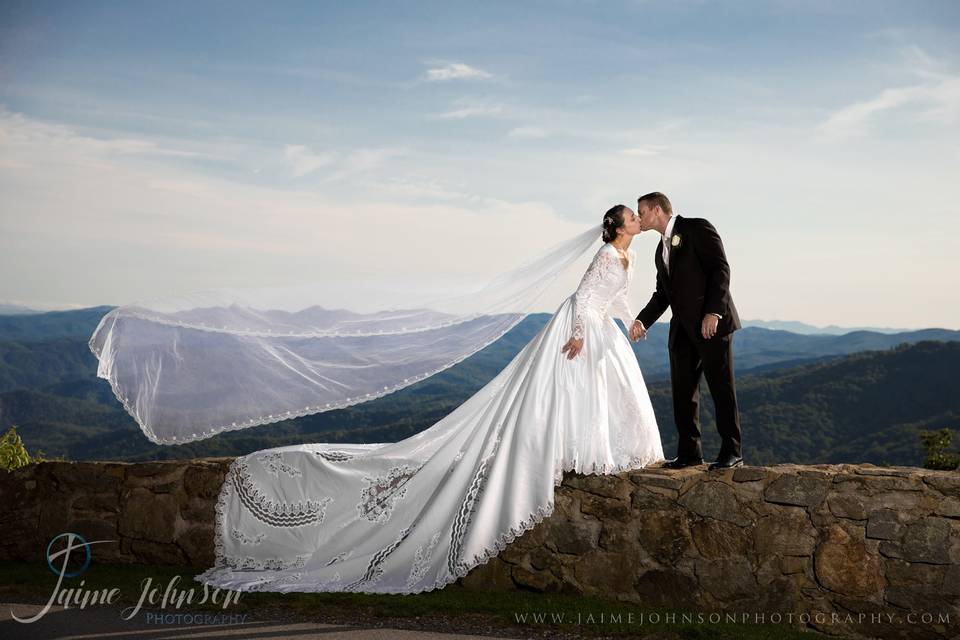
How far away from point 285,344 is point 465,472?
5.83 ft

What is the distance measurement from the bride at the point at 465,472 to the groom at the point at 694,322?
0.21 meters

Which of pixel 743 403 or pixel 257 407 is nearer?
pixel 257 407

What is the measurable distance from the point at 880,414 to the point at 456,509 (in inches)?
2056

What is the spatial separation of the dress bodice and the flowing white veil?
0.32 metres

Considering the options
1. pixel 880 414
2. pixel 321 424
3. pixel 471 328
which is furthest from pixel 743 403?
pixel 471 328

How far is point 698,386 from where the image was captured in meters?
5.95

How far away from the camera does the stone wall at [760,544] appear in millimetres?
5035

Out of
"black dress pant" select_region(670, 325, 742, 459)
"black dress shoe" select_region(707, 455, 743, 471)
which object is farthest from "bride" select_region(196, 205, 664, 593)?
"black dress shoe" select_region(707, 455, 743, 471)

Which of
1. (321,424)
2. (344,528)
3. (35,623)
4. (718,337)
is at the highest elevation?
(718,337)

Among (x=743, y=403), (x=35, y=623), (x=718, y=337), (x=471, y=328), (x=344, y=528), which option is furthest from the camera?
(x=743, y=403)

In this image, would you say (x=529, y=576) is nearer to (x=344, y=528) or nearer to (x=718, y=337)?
(x=344, y=528)

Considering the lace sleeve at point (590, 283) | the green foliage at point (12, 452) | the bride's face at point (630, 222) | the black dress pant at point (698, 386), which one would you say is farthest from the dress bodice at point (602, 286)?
the green foliage at point (12, 452)

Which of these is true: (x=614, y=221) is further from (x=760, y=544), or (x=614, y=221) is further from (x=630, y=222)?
(x=760, y=544)

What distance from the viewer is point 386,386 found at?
638 cm
